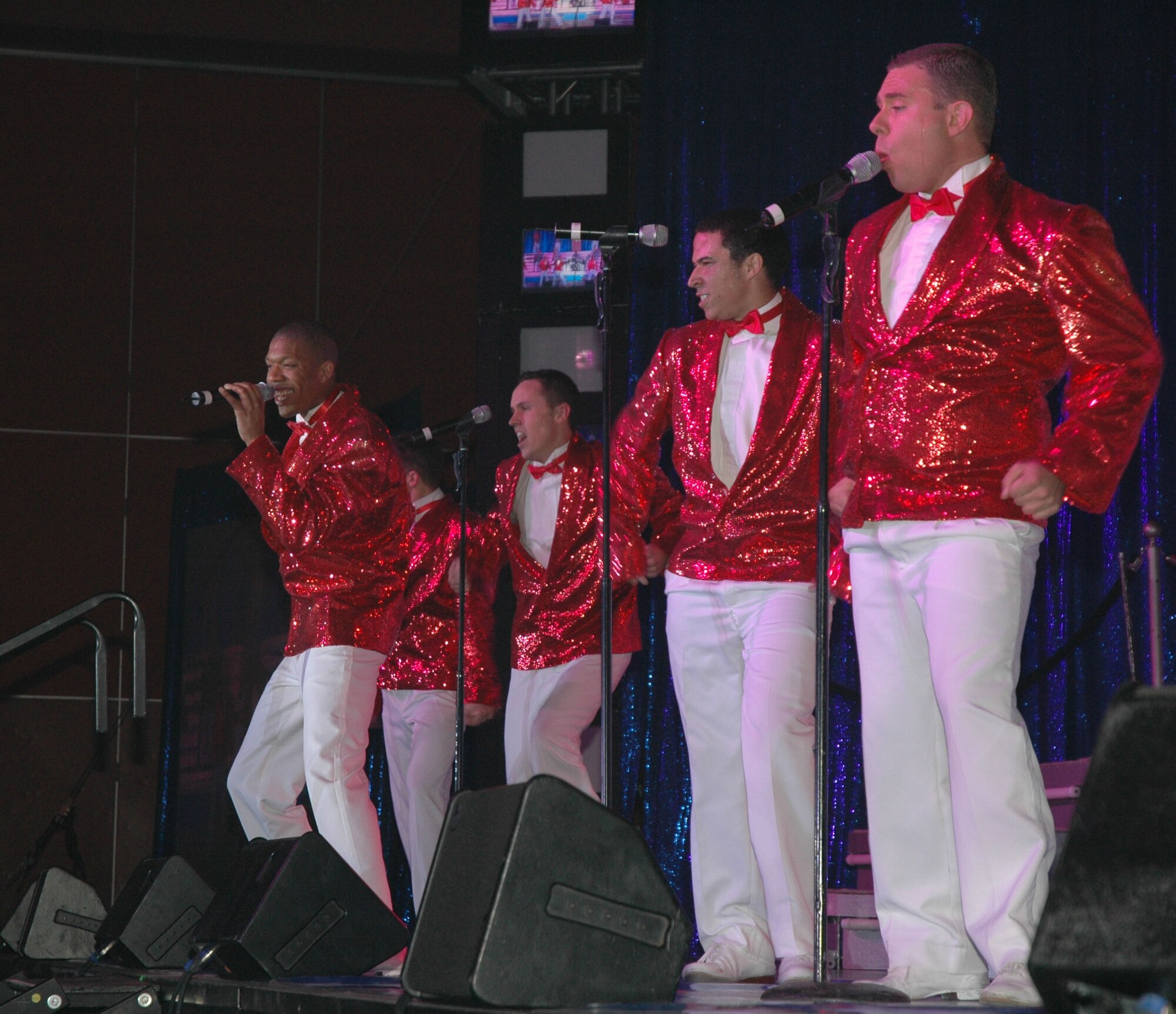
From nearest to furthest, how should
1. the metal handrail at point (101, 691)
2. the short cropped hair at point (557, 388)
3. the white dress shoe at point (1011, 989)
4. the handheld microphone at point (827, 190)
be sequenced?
the white dress shoe at point (1011, 989) → the handheld microphone at point (827, 190) → the metal handrail at point (101, 691) → the short cropped hair at point (557, 388)

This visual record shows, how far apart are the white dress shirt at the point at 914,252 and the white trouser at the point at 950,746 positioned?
17.8 inches

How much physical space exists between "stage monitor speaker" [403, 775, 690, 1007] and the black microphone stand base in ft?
0.73

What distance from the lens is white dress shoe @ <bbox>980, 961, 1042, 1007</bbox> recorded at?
7.63 feet

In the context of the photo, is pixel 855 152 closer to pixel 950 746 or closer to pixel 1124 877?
pixel 950 746

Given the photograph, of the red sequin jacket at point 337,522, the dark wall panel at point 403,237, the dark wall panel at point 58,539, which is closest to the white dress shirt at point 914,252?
the red sequin jacket at point 337,522

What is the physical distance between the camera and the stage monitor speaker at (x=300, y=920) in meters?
3.32

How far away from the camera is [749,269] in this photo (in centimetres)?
375

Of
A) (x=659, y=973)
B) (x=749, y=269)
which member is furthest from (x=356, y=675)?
(x=659, y=973)

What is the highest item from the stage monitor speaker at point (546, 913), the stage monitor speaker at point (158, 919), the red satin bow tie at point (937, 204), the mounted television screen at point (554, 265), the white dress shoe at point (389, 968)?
the mounted television screen at point (554, 265)

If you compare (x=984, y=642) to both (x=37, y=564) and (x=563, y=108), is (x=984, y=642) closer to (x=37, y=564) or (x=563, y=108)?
(x=563, y=108)

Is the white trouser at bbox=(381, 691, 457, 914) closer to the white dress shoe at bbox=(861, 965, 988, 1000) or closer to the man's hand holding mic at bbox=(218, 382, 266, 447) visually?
the man's hand holding mic at bbox=(218, 382, 266, 447)

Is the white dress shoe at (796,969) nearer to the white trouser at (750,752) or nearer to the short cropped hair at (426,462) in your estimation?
the white trouser at (750,752)

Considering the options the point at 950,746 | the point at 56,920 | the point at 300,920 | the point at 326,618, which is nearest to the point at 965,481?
the point at 950,746

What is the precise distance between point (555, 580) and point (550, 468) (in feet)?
1.36
